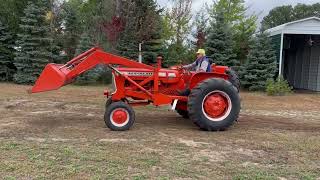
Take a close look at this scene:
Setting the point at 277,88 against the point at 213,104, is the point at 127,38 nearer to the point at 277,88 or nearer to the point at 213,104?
the point at 277,88

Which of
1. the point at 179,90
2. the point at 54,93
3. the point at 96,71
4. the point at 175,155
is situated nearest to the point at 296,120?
the point at 179,90

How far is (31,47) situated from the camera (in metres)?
19.8

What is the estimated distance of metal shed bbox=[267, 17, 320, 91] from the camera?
1936cm

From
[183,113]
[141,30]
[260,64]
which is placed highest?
[141,30]

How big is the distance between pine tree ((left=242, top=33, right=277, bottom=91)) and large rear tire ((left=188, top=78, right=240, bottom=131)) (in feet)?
34.9

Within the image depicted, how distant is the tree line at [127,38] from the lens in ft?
64.4

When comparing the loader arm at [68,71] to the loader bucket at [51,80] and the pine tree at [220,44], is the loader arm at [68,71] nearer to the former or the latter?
the loader bucket at [51,80]

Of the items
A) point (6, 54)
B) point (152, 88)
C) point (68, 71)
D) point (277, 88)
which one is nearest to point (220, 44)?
point (277, 88)

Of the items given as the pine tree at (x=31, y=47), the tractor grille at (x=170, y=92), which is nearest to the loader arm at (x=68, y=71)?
the tractor grille at (x=170, y=92)

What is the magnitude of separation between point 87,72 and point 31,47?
8.34ft

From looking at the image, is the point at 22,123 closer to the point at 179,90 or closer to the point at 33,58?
the point at 179,90

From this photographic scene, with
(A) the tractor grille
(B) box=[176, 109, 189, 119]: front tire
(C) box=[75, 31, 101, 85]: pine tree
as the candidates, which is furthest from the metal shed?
(A) the tractor grille

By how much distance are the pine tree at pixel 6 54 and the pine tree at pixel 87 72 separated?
293cm

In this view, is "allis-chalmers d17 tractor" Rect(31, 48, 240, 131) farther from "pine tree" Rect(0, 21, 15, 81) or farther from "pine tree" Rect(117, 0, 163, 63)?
"pine tree" Rect(0, 21, 15, 81)
